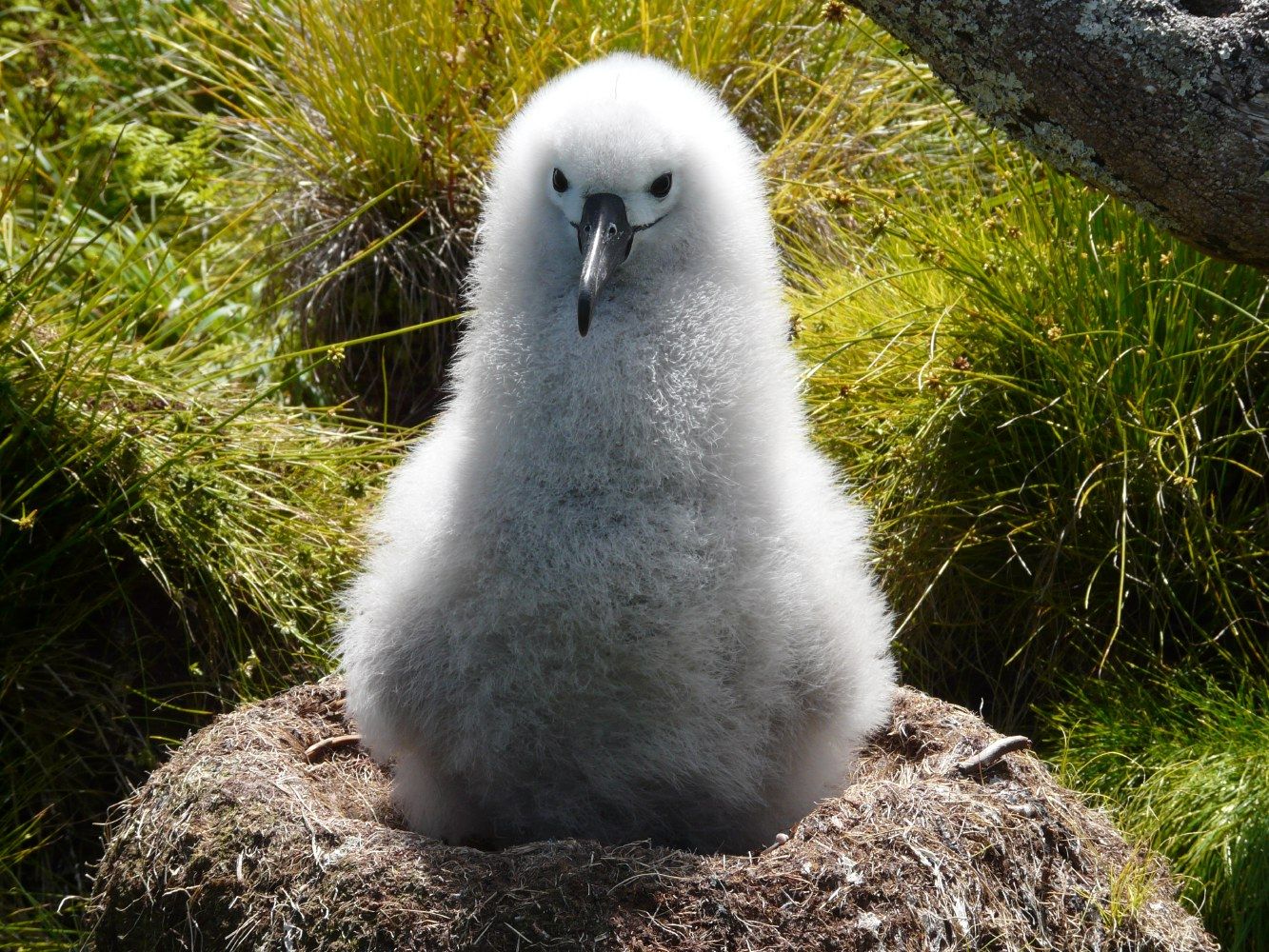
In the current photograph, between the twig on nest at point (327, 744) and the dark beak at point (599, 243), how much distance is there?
1.32 meters

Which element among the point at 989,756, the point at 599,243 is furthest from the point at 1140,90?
the point at 989,756

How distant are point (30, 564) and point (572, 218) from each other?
2020mm

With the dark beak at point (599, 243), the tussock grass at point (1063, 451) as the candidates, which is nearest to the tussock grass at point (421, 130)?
the tussock grass at point (1063, 451)

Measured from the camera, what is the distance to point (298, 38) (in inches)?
212

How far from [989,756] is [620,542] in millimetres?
956

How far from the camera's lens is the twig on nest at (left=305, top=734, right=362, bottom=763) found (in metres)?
3.14

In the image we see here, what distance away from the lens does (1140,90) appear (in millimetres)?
2400

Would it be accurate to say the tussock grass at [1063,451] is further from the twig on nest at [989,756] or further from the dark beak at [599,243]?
the dark beak at [599,243]

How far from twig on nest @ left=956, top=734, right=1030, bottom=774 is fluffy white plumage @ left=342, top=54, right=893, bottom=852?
0.26 metres

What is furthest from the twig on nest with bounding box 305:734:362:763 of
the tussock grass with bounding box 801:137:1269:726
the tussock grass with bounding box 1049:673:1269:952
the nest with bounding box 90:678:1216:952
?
the tussock grass with bounding box 1049:673:1269:952

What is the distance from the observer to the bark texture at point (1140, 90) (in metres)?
2.35

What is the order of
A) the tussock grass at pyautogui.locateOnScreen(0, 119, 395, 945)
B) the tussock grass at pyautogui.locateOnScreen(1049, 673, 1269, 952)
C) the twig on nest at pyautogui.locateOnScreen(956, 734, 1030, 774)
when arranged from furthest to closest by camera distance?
the tussock grass at pyautogui.locateOnScreen(0, 119, 395, 945) < the tussock grass at pyautogui.locateOnScreen(1049, 673, 1269, 952) < the twig on nest at pyautogui.locateOnScreen(956, 734, 1030, 774)

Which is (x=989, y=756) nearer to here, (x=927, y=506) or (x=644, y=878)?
(x=644, y=878)

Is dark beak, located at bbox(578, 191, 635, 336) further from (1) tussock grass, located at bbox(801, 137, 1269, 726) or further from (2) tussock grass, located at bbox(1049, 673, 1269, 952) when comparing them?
(2) tussock grass, located at bbox(1049, 673, 1269, 952)
